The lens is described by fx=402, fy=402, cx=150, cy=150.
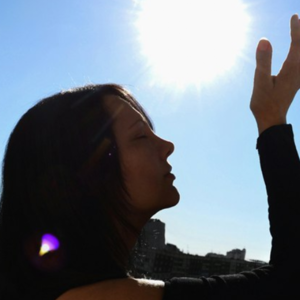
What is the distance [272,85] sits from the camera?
1484mm

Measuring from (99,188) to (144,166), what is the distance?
207 millimetres

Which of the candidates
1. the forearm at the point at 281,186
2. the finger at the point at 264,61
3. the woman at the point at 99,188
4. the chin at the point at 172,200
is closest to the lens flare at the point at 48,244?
the woman at the point at 99,188

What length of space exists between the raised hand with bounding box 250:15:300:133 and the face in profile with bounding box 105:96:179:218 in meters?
0.40

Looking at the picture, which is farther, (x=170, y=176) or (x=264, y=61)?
(x=170, y=176)

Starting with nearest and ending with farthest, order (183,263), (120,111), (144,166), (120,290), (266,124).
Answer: (120,290) < (266,124) < (144,166) < (120,111) < (183,263)

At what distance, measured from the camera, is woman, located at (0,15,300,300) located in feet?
4.17

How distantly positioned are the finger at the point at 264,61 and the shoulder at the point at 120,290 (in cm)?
84

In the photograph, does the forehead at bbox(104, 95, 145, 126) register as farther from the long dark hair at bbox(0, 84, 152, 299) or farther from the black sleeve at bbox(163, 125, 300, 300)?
the black sleeve at bbox(163, 125, 300, 300)

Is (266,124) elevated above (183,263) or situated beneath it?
situated beneath

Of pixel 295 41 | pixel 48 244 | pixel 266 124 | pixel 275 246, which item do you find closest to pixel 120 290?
pixel 48 244

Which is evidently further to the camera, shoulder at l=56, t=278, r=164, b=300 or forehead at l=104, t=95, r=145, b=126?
forehead at l=104, t=95, r=145, b=126

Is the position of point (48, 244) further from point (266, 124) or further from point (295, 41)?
point (295, 41)

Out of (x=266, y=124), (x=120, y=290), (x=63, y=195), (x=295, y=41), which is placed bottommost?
(x=120, y=290)

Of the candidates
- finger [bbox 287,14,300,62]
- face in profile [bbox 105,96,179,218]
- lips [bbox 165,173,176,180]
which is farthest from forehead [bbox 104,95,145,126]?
finger [bbox 287,14,300,62]
